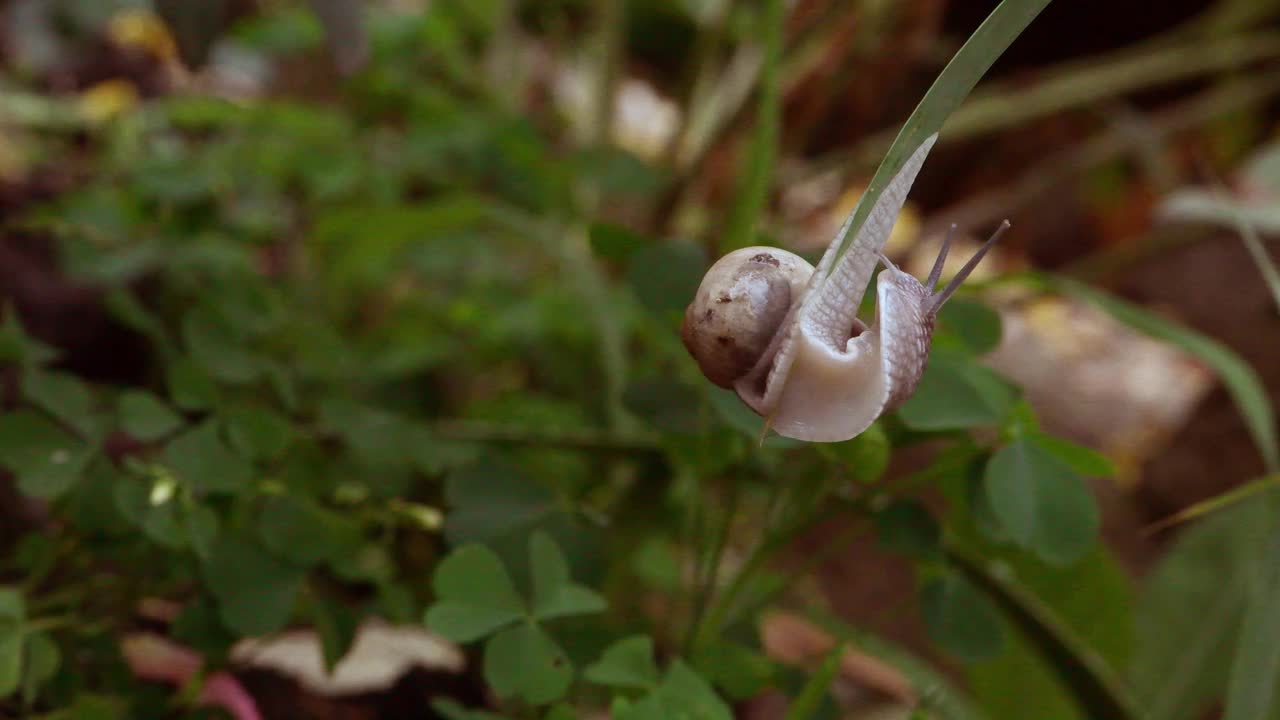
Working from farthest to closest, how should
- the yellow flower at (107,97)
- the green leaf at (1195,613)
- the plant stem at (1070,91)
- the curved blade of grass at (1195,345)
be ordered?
1. the plant stem at (1070,91)
2. the yellow flower at (107,97)
3. the green leaf at (1195,613)
4. the curved blade of grass at (1195,345)

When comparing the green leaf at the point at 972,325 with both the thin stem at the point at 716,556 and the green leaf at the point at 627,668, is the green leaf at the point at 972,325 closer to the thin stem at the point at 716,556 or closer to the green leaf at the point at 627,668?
the thin stem at the point at 716,556

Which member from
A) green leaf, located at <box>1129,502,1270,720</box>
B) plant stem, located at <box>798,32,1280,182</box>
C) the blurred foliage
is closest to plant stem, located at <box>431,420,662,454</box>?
the blurred foliage

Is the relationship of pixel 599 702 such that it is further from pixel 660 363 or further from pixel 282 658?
pixel 660 363

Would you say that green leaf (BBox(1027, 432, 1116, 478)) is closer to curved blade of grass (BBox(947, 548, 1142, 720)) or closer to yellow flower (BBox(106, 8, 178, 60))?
curved blade of grass (BBox(947, 548, 1142, 720))

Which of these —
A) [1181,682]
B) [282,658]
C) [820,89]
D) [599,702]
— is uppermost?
[820,89]

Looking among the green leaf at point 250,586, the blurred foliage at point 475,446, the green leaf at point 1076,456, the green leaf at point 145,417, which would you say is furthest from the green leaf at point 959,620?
the green leaf at point 145,417

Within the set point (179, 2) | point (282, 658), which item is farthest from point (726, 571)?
point (179, 2)
